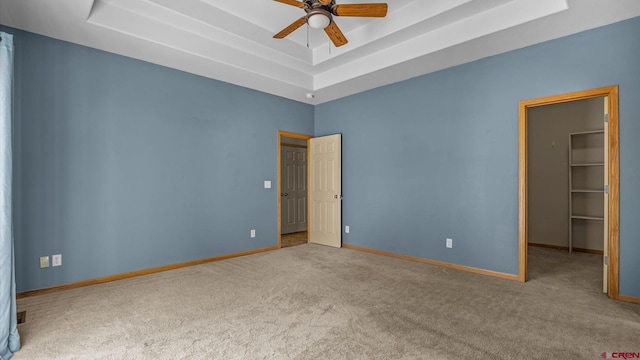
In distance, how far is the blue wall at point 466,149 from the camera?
2.88m

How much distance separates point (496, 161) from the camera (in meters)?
3.63

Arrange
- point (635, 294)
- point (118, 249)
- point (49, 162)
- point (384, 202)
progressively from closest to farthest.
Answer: point (635, 294), point (49, 162), point (118, 249), point (384, 202)

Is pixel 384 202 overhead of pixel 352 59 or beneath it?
beneath

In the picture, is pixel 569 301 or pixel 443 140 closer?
pixel 569 301

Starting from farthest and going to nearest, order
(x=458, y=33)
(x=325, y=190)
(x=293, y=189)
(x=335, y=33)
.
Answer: (x=293, y=189) < (x=325, y=190) < (x=458, y=33) < (x=335, y=33)

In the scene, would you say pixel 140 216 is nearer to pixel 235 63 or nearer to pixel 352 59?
pixel 235 63

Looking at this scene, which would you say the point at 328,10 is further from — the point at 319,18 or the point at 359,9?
the point at 359,9

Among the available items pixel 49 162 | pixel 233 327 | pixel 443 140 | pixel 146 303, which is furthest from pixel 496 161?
pixel 49 162

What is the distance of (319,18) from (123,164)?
284 centimetres

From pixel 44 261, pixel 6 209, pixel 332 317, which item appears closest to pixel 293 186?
pixel 44 261

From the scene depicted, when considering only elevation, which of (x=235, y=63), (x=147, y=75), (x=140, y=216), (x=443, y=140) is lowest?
(x=140, y=216)

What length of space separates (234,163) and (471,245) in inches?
140

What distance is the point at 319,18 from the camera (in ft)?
8.48

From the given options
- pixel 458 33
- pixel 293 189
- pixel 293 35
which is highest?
pixel 293 35
